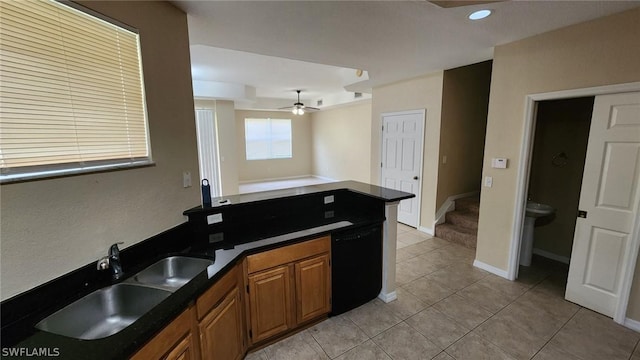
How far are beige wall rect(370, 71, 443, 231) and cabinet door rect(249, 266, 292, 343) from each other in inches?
123

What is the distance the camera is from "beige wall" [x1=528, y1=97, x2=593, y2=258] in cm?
319

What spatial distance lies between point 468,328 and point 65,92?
323cm

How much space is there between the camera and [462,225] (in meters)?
4.18

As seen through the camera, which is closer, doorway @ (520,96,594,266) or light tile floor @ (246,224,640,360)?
light tile floor @ (246,224,640,360)

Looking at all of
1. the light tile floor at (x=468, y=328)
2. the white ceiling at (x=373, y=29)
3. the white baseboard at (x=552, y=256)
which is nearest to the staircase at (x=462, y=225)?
the white baseboard at (x=552, y=256)

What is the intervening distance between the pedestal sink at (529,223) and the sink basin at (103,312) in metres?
3.82

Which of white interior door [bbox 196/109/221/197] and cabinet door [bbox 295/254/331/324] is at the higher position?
white interior door [bbox 196/109/221/197]

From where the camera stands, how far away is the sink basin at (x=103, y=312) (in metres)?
1.19

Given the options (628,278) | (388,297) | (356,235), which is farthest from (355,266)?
(628,278)

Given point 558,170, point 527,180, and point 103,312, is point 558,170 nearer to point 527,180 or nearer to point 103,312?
point 527,180

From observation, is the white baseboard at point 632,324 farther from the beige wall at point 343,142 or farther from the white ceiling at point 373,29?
the beige wall at point 343,142

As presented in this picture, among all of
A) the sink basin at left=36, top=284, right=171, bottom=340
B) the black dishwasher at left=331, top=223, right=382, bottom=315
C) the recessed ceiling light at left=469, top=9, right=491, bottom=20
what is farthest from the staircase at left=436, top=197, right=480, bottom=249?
the sink basin at left=36, top=284, right=171, bottom=340

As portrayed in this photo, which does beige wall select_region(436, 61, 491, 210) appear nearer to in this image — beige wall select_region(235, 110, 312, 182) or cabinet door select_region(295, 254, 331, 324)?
cabinet door select_region(295, 254, 331, 324)

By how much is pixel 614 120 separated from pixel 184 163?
11.9 ft
